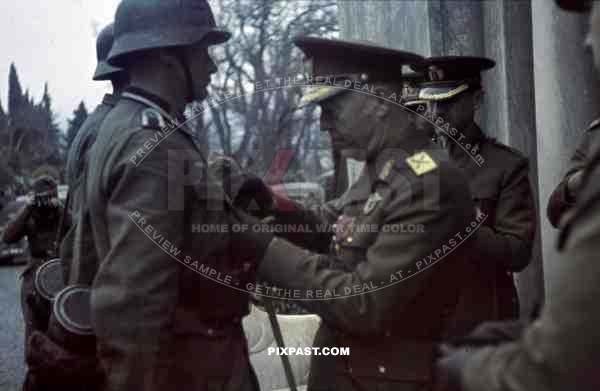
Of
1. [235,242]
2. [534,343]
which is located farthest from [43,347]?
[534,343]

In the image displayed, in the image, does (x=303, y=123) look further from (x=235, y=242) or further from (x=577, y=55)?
(x=235, y=242)

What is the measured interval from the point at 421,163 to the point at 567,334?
Answer: 1098 millimetres

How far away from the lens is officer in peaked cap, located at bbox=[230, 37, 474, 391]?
7.41ft

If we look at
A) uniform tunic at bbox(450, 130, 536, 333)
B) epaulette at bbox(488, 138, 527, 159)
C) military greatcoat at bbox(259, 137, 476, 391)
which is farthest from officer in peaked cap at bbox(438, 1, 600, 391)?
epaulette at bbox(488, 138, 527, 159)

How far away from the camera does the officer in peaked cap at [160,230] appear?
2.14m

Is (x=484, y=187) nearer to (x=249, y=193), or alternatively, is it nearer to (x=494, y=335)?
(x=249, y=193)

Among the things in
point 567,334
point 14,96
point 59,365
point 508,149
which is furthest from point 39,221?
point 567,334

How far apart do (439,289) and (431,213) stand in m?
0.30

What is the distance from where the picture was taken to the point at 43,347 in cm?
250

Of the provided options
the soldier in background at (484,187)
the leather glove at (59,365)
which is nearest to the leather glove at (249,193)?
the leather glove at (59,365)

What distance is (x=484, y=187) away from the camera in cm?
352

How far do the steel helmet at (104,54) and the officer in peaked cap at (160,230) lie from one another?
4.23 feet

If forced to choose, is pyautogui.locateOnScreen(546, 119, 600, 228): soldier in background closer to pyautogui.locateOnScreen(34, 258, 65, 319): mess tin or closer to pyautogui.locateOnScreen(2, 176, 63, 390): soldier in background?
pyautogui.locateOnScreen(34, 258, 65, 319): mess tin

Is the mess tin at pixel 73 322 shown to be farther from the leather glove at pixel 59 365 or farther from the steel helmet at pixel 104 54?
the steel helmet at pixel 104 54
